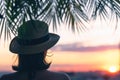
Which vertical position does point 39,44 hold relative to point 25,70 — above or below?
above

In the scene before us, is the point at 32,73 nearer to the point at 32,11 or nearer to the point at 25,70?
the point at 25,70

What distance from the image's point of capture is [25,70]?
209cm

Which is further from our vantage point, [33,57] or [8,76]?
[8,76]

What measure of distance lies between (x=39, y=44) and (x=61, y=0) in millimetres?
969

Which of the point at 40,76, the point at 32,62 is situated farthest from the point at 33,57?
the point at 40,76

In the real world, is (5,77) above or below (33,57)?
→ below

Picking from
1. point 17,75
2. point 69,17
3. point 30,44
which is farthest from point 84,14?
point 17,75

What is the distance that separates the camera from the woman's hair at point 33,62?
197cm

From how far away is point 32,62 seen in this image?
1.98 meters

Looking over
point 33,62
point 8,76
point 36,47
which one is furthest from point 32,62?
point 8,76

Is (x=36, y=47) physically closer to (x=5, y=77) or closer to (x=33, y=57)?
(x=33, y=57)

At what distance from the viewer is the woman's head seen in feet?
6.45

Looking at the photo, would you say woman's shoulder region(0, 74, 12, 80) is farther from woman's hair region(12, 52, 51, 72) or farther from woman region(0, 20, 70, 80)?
woman's hair region(12, 52, 51, 72)

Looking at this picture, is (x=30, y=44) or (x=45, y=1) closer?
(x=45, y=1)
